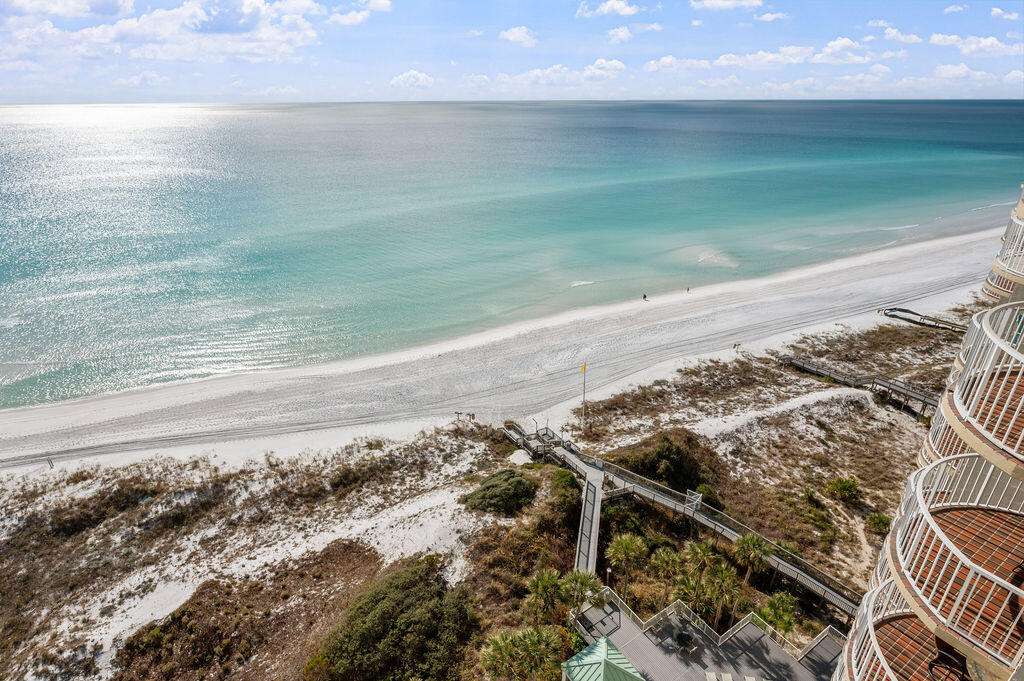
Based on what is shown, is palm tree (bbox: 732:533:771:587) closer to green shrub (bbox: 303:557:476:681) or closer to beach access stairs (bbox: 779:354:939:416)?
green shrub (bbox: 303:557:476:681)

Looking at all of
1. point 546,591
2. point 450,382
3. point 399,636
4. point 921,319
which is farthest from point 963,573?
point 921,319

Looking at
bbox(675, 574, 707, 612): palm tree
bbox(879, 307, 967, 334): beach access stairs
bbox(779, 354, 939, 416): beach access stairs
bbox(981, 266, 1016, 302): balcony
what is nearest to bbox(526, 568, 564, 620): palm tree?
bbox(675, 574, 707, 612): palm tree

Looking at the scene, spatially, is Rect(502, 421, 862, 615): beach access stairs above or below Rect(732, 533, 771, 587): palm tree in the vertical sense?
below

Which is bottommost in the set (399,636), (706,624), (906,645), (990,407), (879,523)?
(879,523)

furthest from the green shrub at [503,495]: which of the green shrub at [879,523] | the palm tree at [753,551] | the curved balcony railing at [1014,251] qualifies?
the curved balcony railing at [1014,251]

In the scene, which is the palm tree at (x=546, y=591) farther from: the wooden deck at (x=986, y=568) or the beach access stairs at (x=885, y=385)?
the beach access stairs at (x=885, y=385)

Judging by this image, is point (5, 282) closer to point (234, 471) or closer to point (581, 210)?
point (234, 471)

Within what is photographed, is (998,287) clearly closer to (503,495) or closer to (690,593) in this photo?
(690,593)
